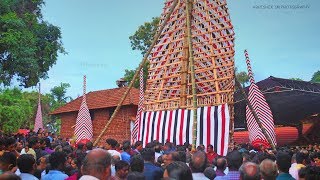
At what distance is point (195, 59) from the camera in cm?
1316

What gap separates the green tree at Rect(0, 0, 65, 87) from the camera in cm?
1680

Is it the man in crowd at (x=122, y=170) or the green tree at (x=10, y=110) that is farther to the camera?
the green tree at (x=10, y=110)

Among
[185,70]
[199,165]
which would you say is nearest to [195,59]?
[185,70]

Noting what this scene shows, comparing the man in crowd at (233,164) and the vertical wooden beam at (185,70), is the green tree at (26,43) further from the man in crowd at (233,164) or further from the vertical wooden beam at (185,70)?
the man in crowd at (233,164)

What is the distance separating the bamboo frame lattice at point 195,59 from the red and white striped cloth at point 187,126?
36 cm

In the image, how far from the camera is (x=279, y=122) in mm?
26969

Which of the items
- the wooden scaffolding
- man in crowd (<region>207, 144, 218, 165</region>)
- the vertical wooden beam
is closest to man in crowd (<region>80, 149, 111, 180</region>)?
man in crowd (<region>207, 144, 218, 165</region>)

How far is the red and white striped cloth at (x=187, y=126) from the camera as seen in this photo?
11.2 m

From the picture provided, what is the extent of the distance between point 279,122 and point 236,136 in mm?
3504

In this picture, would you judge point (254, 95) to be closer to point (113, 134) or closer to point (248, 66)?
point (248, 66)

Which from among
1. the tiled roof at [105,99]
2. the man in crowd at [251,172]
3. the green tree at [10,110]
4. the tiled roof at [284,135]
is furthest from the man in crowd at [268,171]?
the tiled roof at [284,135]

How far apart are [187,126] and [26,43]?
9.07 m

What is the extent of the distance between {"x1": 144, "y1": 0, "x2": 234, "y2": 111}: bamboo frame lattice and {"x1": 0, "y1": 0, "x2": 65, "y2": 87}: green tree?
618 centimetres

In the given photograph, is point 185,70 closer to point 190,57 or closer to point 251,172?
point 190,57
